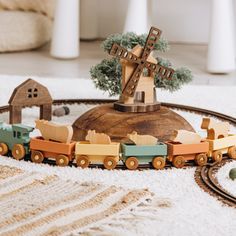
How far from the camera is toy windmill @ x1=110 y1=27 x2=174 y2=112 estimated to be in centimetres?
139

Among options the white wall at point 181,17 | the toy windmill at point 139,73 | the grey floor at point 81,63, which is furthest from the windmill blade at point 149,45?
the white wall at point 181,17

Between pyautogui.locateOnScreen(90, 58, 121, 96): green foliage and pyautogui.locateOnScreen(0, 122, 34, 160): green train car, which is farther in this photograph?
pyautogui.locateOnScreen(90, 58, 121, 96): green foliage

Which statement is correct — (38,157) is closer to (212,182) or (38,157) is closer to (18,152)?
(18,152)

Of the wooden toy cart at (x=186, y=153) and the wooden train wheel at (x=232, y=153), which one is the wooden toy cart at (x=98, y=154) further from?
the wooden train wheel at (x=232, y=153)

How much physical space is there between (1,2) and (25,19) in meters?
0.11

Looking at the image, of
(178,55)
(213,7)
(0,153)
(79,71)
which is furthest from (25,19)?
(0,153)

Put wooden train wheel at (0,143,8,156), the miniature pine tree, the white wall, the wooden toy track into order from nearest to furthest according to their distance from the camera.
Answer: the wooden toy track → wooden train wheel at (0,143,8,156) → the miniature pine tree → the white wall

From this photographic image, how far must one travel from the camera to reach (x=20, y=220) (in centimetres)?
98

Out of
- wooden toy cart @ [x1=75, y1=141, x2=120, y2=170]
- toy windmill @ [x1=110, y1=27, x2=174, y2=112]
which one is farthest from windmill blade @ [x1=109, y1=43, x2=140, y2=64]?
wooden toy cart @ [x1=75, y1=141, x2=120, y2=170]

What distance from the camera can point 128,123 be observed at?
1.36m

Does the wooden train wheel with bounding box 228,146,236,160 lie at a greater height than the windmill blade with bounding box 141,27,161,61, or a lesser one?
lesser

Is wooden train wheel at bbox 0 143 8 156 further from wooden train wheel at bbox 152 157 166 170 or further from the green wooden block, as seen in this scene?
the green wooden block

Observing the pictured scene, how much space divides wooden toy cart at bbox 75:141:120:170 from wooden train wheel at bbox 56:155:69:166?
2cm

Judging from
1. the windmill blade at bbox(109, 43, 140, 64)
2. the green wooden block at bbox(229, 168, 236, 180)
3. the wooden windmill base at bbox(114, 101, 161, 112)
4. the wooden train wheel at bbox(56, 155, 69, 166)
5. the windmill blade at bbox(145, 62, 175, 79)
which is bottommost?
the green wooden block at bbox(229, 168, 236, 180)
